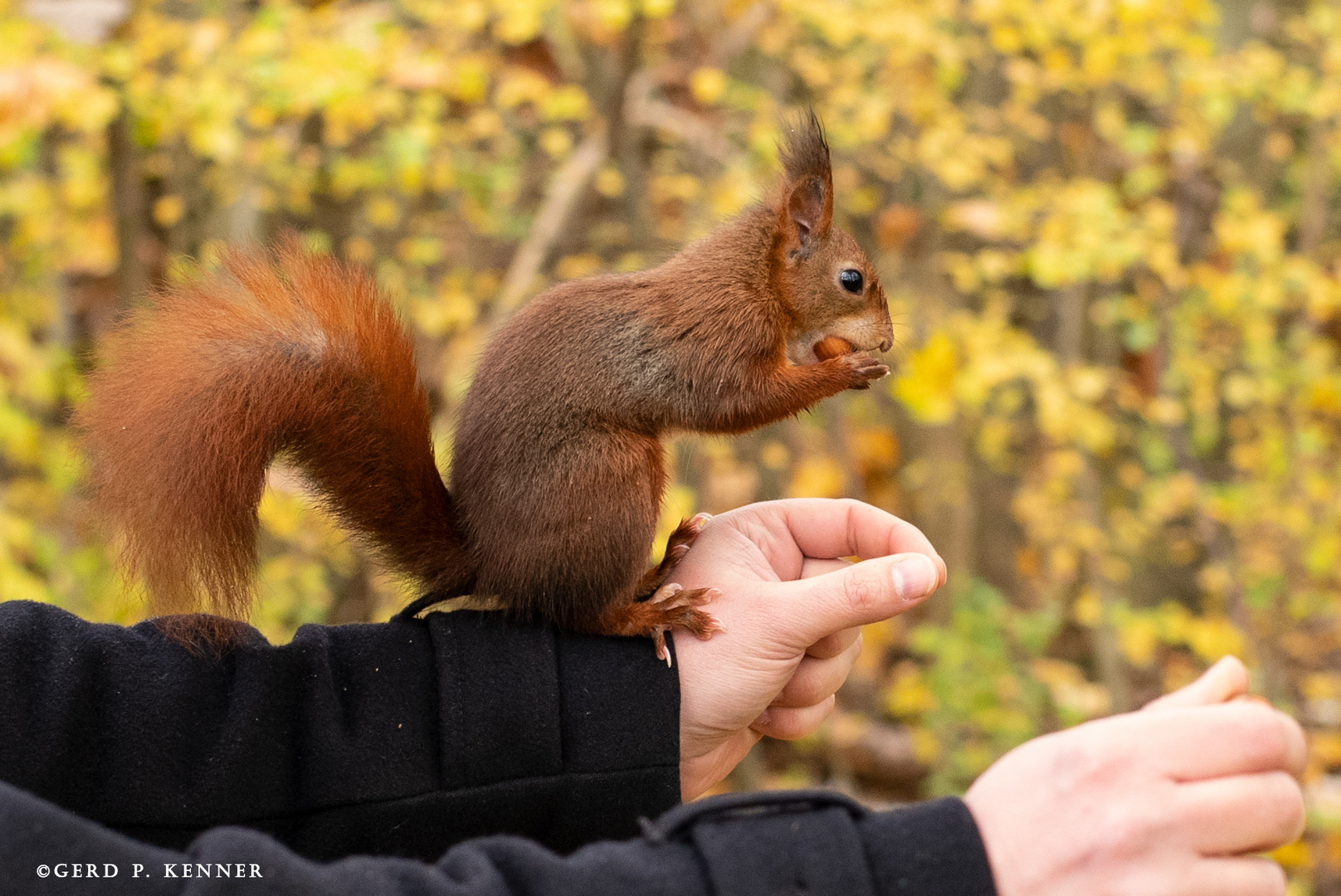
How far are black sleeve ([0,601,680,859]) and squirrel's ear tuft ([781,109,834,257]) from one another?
1.85 ft

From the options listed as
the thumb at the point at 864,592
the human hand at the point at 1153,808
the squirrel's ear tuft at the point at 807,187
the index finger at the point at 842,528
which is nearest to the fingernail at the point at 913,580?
the thumb at the point at 864,592

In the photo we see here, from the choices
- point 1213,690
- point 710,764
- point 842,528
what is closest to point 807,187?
point 842,528

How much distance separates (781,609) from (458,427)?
37cm

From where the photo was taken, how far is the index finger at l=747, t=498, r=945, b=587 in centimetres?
117

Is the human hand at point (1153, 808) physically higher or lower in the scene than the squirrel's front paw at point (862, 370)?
lower

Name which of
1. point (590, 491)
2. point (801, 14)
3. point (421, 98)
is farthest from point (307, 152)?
point (590, 491)

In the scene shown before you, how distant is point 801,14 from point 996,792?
2.21 metres

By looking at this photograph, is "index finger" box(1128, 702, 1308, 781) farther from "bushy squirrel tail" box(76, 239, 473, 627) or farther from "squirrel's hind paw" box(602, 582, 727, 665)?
"bushy squirrel tail" box(76, 239, 473, 627)

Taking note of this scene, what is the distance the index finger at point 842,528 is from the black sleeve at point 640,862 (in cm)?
52

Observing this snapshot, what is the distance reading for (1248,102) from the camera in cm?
312

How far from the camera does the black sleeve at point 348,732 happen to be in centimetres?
89

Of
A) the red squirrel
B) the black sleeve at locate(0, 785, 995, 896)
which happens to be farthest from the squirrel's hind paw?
the black sleeve at locate(0, 785, 995, 896)

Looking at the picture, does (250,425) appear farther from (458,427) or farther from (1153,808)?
(1153,808)

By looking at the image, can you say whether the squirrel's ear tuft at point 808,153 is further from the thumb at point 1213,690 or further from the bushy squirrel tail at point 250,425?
the thumb at point 1213,690
